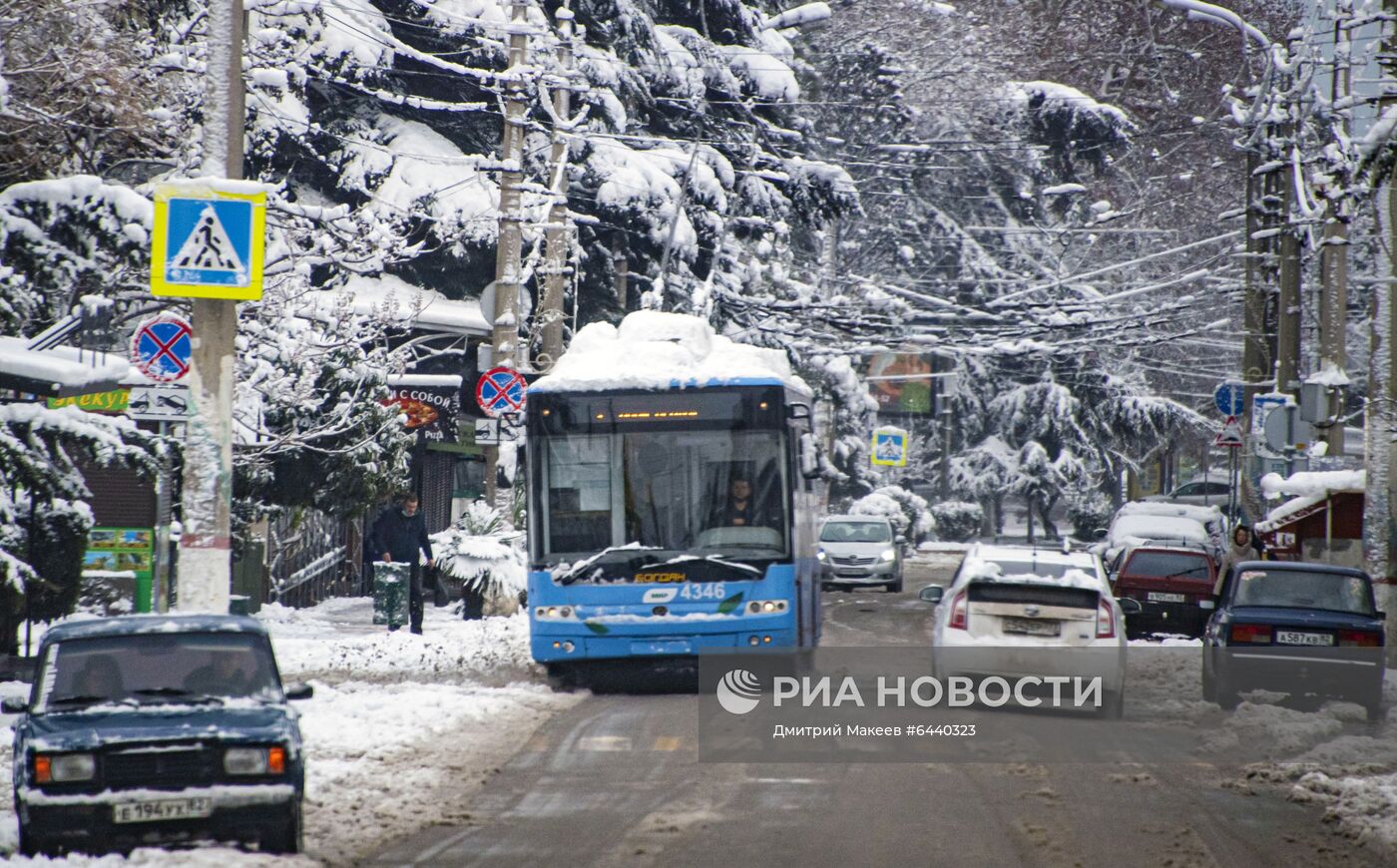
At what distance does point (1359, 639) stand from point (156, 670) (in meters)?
11.9

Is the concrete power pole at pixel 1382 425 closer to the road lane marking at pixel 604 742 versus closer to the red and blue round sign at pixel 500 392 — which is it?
the red and blue round sign at pixel 500 392

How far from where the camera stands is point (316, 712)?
14.7m

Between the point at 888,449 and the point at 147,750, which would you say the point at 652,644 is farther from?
the point at 888,449

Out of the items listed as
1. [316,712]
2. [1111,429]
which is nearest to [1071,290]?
[1111,429]

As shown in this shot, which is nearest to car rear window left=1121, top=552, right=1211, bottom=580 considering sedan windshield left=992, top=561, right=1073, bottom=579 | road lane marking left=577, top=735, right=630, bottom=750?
sedan windshield left=992, top=561, right=1073, bottom=579

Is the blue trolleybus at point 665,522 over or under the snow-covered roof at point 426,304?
under

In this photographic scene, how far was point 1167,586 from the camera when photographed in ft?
89.0

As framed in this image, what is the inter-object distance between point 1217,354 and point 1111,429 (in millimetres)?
4974

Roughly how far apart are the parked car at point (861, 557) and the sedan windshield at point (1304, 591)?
19.3m

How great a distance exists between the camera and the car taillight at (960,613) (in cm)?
1630

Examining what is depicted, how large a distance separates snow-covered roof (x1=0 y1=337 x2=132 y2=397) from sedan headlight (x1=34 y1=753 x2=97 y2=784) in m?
5.97

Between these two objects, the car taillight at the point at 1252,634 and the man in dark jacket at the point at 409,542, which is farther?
the man in dark jacket at the point at 409,542

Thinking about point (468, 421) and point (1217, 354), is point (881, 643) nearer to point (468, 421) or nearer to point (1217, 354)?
point (468, 421)

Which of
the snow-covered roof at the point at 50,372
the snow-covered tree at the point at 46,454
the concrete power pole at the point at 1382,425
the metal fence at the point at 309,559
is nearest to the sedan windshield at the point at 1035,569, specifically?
the concrete power pole at the point at 1382,425
